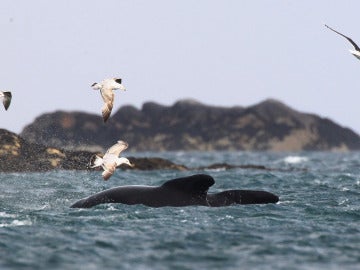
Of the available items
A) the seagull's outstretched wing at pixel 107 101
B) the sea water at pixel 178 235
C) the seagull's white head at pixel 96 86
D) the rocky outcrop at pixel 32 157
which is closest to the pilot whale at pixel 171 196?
the sea water at pixel 178 235

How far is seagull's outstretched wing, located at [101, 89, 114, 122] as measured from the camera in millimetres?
22953

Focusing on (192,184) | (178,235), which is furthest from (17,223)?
(192,184)

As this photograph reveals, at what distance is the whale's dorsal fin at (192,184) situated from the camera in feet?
69.0

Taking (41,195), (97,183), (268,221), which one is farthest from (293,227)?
(97,183)

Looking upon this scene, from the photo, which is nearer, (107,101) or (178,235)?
(178,235)

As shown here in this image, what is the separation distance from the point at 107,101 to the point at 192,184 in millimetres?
3828

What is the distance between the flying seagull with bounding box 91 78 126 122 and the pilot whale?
239 centimetres

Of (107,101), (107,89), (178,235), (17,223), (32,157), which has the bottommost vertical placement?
(178,235)

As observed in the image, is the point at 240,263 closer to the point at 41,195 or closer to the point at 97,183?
the point at 41,195

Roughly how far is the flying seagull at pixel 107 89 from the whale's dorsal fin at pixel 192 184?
116 inches

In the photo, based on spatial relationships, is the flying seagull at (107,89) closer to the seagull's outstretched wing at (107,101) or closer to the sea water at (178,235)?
the seagull's outstretched wing at (107,101)

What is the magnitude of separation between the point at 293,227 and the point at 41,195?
11.1m

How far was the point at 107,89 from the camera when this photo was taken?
22922 mm

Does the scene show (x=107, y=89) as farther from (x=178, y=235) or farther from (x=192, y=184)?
(x=178, y=235)
